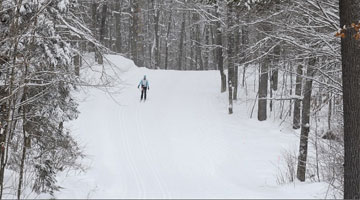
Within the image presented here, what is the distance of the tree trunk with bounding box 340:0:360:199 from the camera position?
493 centimetres

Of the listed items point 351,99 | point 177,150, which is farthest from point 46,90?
point 177,150

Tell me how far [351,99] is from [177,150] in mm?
10223

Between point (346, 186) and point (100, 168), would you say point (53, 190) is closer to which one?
point (100, 168)

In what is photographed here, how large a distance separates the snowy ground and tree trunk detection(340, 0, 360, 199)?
425cm

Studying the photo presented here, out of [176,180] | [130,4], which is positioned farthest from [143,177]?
[130,4]

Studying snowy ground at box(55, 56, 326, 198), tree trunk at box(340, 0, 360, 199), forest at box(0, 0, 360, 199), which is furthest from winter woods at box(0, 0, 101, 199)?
tree trunk at box(340, 0, 360, 199)

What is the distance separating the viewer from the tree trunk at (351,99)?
16.2 ft

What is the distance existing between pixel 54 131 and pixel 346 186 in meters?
6.60

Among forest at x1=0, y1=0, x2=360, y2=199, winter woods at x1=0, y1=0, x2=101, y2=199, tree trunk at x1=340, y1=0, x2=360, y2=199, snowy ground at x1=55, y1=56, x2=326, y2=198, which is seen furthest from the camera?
snowy ground at x1=55, y1=56, x2=326, y2=198

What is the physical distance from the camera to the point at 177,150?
14.7m

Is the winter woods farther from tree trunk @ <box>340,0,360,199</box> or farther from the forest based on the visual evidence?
tree trunk @ <box>340,0,360,199</box>

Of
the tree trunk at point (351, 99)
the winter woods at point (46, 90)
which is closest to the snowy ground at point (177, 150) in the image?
the winter woods at point (46, 90)

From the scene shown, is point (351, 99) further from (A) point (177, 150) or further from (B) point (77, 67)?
(A) point (177, 150)

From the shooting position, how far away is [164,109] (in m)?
21.6
